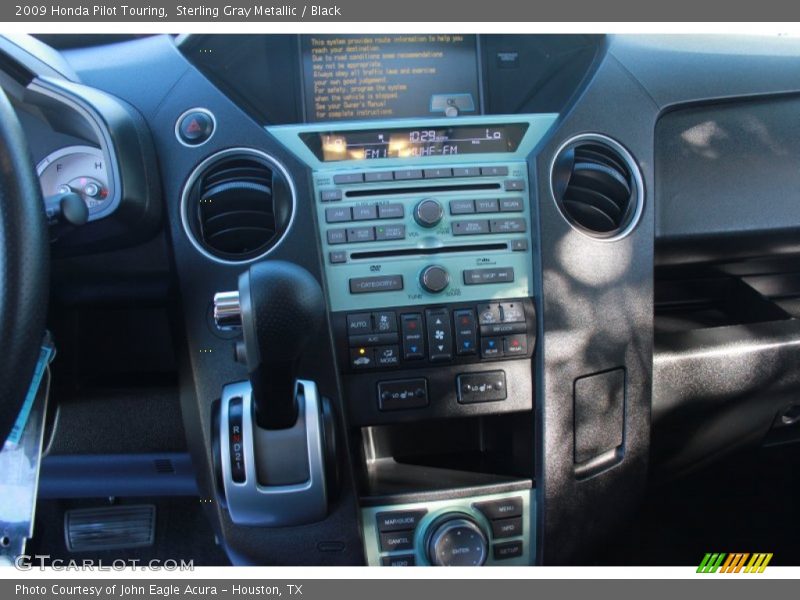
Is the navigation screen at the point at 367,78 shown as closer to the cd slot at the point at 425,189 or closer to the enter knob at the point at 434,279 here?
the cd slot at the point at 425,189

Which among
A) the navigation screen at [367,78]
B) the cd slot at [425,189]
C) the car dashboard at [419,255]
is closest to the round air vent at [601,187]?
the car dashboard at [419,255]

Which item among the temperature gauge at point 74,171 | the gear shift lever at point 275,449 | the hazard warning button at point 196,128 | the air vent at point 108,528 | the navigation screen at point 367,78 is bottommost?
the air vent at point 108,528

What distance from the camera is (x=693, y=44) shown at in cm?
126

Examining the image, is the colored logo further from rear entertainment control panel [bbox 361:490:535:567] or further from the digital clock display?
the digital clock display

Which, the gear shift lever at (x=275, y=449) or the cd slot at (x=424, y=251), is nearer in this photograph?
the gear shift lever at (x=275, y=449)

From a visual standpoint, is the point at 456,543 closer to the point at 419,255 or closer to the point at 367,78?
the point at 419,255

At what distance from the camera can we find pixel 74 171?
110cm

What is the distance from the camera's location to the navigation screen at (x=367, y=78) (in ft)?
3.97

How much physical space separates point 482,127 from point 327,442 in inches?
23.2

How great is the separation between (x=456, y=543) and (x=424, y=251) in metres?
0.47

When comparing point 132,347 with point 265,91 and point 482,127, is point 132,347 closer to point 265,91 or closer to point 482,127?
point 265,91

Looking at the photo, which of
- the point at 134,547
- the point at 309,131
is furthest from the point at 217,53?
the point at 134,547

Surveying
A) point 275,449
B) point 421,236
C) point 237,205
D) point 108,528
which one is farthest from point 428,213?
point 108,528

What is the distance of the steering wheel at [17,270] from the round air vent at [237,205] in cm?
33
